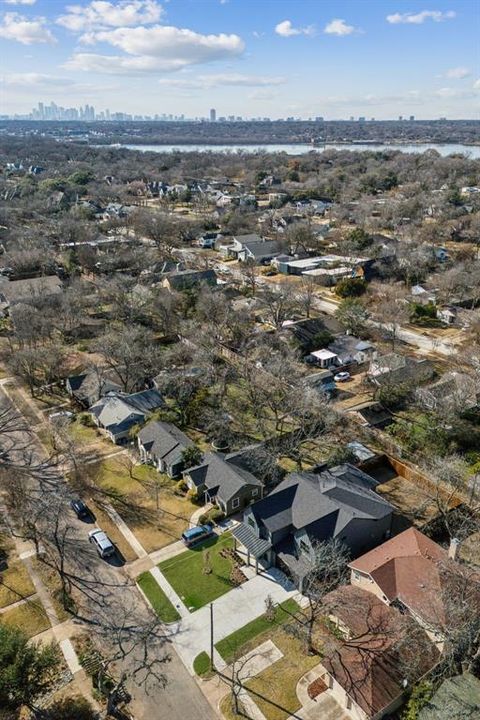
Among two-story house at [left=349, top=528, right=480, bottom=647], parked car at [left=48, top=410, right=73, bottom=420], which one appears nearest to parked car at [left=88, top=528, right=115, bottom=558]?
parked car at [left=48, top=410, right=73, bottom=420]

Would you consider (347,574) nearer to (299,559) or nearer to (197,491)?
(299,559)

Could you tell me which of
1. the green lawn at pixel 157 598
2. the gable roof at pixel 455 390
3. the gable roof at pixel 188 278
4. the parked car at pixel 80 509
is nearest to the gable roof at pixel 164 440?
the parked car at pixel 80 509

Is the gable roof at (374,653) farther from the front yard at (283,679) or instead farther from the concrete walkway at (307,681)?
the front yard at (283,679)

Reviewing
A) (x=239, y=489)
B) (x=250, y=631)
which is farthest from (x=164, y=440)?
(x=250, y=631)

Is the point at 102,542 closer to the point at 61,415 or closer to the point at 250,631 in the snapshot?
the point at 250,631

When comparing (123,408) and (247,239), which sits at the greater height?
(247,239)
